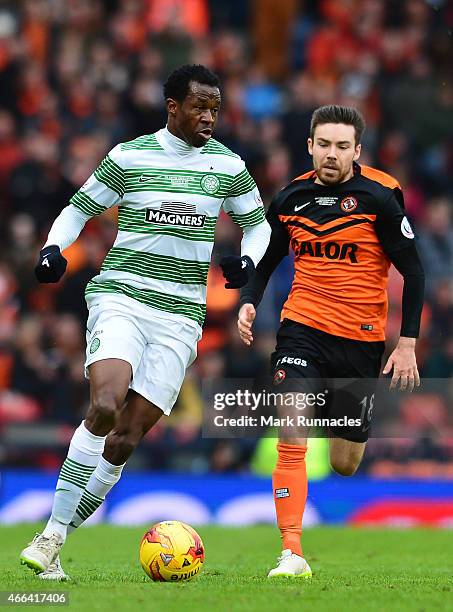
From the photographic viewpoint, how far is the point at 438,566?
859 cm

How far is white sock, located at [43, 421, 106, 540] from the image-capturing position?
703 centimetres

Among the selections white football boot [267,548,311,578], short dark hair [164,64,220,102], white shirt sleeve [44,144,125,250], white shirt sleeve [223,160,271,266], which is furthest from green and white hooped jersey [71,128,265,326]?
white football boot [267,548,311,578]

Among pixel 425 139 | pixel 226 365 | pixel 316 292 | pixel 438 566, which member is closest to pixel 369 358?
pixel 316 292

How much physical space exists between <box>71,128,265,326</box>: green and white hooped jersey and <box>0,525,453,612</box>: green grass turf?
5.19 ft

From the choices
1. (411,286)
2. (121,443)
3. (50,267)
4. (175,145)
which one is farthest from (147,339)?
(411,286)

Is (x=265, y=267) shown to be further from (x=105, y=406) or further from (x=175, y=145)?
(x=105, y=406)

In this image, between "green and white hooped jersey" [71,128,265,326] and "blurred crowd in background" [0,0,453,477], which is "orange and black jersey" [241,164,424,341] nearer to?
"green and white hooped jersey" [71,128,265,326]

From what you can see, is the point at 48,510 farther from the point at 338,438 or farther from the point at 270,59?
the point at 270,59

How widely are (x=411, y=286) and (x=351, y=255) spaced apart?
40 centimetres

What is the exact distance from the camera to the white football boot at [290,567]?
724 centimetres

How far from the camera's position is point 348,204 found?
7891 millimetres


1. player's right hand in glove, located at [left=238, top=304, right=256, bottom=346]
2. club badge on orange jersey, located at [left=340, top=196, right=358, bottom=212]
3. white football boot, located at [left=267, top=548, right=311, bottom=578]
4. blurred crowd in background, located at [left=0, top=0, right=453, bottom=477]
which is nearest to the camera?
white football boot, located at [left=267, top=548, right=311, bottom=578]

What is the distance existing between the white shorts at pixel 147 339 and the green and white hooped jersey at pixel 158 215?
0.07m

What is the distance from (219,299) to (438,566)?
607cm
